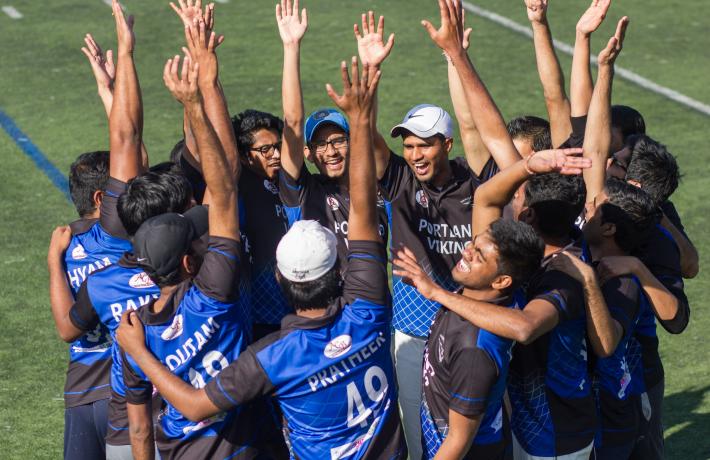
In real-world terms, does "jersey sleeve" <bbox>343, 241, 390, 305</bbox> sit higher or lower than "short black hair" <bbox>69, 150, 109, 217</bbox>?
higher

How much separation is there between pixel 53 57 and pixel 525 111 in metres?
6.70

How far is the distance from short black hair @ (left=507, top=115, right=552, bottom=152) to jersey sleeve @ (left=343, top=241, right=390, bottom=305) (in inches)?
86.8

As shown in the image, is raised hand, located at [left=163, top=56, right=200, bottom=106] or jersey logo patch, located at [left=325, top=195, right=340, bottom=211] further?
jersey logo patch, located at [left=325, top=195, right=340, bottom=211]

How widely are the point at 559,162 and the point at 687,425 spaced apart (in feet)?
11.4

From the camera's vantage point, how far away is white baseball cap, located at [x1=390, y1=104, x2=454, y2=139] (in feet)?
19.4

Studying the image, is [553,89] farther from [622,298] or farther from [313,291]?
[313,291]

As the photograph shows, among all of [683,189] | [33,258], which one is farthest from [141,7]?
[683,189]

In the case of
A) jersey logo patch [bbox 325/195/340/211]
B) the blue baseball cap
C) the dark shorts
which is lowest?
the dark shorts

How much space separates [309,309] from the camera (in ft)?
14.4

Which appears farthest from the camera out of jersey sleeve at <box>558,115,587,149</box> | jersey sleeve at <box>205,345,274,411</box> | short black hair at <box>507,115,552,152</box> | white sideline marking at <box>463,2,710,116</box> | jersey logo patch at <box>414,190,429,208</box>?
white sideline marking at <box>463,2,710,116</box>

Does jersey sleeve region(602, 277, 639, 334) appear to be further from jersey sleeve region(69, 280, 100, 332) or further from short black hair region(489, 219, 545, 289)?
jersey sleeve region(69, 280, 100, 332)

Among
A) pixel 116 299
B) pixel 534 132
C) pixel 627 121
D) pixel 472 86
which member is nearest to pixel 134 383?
pixel 116 299

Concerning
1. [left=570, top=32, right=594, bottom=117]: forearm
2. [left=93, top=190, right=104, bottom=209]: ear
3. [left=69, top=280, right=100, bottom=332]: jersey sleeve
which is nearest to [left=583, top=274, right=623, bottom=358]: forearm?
[left=570, top=32, right=594, bottom=117]: forearm

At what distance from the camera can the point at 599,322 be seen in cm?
471
